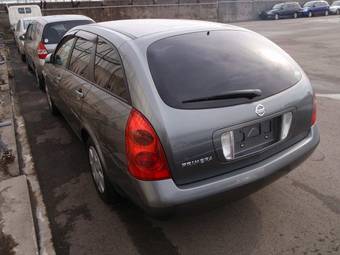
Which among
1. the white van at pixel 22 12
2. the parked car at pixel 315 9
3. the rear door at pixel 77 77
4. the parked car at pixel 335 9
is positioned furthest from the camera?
the parked car at pixel 335 9

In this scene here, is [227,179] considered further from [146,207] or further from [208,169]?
[146,207]

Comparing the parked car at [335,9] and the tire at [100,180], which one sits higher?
the parked car at [335,9]

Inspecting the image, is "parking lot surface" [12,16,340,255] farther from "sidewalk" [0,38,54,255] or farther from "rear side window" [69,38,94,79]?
"rear side window" [69,38,94,79]

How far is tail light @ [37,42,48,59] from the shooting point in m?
7.51

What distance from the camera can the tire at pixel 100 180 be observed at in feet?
10.6

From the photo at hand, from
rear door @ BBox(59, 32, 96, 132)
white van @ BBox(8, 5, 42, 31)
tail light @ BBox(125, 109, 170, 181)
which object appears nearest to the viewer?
tail light @ BBox(125, 109, 170, 181)

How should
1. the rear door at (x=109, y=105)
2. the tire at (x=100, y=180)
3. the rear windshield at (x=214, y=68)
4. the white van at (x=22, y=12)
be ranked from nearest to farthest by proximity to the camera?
the rear windshield at (x=214, y=68), the rear door at (x=109, y=105), the tire at (x=100, y=180), the white van at (x=22, y=12)

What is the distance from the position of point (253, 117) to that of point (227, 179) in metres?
0.51

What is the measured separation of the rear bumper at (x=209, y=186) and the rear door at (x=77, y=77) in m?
1.51

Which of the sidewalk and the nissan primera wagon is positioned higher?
the nissan primera wagon

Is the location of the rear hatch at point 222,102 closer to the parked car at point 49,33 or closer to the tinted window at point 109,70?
the tinted window at point 109,70

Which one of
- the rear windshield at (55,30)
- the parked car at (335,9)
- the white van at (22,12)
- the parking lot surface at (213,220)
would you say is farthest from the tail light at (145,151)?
the parked car at (335,9)

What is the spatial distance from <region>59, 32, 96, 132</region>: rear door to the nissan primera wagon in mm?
243

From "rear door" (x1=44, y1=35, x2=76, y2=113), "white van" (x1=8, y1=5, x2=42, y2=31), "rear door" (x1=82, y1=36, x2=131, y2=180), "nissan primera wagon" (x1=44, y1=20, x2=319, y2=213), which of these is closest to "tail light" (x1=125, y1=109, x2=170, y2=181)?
"nissan primera wagon" (x1=44, y1=20, x2=319, y2=213)
